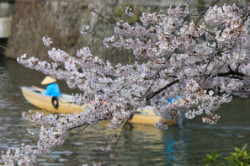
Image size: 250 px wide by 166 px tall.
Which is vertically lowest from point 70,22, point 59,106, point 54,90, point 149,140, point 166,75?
point 149,140

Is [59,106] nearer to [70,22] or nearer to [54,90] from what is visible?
[54,90]

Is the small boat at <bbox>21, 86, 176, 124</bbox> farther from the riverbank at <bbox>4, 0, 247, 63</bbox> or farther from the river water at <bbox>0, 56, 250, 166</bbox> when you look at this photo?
the riverbank at <bbox>4, 0, 247, 63</bbox>

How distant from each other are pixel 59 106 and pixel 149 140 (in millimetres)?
5773

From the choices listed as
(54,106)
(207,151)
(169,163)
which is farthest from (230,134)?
(54,106)

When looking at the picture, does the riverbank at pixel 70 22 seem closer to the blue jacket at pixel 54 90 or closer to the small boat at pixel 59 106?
the small boat at pixel 59 106

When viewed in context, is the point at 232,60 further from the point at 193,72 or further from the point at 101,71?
the point at 101,71

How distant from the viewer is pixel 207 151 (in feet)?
49.1

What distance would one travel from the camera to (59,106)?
21.4 metres

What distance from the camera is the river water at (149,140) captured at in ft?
45.7

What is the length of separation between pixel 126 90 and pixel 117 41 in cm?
158

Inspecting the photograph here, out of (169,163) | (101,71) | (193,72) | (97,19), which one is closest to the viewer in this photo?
(193,72)

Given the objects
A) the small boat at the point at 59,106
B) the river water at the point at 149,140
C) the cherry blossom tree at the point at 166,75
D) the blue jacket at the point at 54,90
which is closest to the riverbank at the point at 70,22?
the small boat at the point at 59,106

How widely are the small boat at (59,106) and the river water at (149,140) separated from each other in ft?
1.34

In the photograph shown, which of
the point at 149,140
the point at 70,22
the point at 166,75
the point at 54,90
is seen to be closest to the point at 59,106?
the point at 54,90
